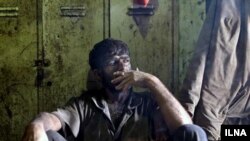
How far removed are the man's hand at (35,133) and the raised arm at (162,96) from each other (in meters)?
0.64

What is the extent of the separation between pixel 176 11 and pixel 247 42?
2.43 feet

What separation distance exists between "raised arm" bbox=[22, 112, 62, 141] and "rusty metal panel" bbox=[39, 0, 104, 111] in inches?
32.6

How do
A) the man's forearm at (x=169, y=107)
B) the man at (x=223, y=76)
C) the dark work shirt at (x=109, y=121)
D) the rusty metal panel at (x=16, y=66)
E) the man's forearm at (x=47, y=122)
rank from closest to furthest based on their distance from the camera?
the man's forearm at (x=47, y=122), the man's forearm at (x=169, y=107), the dark work shirt at (x=109, y=121), the man at (x=223, y=76), the rusty metal panel at (x=16, y=66)

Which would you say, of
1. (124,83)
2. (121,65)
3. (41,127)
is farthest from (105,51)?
(41,127)

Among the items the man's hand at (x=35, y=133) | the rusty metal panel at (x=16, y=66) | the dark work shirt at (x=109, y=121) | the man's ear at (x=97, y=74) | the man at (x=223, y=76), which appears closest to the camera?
the man's hand at (x=35, y=133)

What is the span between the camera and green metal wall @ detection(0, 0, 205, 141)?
371cm

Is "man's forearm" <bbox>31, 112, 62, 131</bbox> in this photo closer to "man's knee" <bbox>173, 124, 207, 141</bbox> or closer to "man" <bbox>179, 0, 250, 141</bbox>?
"man's knee" <bbox>173, 124, 207, 141</bbox>

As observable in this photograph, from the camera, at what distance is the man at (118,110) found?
9.84 ft

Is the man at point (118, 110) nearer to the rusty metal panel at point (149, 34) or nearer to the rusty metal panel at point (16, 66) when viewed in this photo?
the rusty metal panel at point (149, 34)

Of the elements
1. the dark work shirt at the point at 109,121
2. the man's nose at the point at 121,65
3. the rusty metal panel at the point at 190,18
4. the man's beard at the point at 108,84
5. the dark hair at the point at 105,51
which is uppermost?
the rusty metal panel at the point at 190,18

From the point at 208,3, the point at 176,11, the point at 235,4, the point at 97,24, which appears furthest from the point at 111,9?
the point at 235,4

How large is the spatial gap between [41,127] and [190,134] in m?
0.81

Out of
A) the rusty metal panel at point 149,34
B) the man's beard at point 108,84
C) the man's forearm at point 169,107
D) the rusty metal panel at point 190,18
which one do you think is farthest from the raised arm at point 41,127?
the rusty metal panel at point 190,18

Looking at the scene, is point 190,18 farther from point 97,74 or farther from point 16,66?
point 16,66
